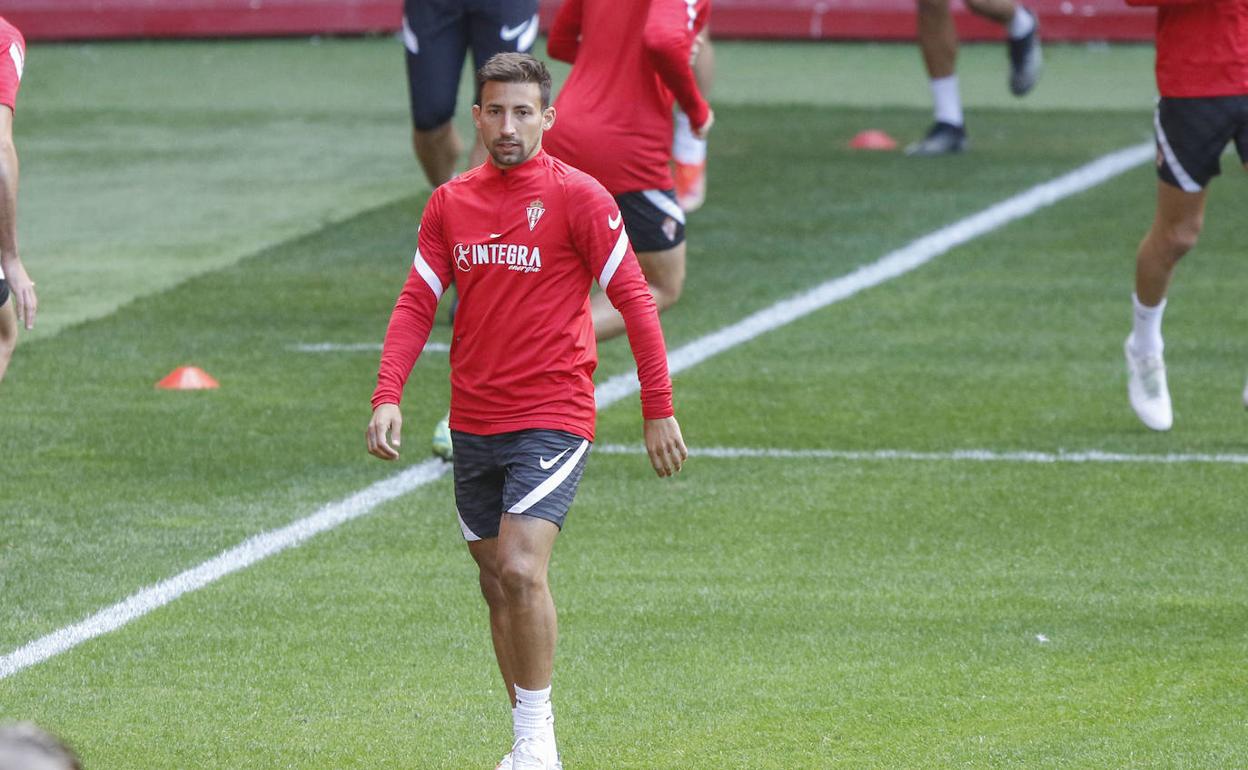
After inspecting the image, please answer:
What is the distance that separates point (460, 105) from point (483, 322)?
12.3m

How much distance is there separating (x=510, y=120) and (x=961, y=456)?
11.9 ft

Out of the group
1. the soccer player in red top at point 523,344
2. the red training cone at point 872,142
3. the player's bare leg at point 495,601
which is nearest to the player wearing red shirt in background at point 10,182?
the soccer player in red top at point 523,344

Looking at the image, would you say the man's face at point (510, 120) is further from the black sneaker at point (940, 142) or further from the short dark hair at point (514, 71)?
the black sneaker at point (940, 142)

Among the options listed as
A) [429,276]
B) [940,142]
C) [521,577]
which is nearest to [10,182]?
[429,276]

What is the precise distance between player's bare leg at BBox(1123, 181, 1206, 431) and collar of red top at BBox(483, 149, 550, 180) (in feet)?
12.8

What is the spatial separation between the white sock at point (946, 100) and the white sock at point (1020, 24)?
22.3 inches

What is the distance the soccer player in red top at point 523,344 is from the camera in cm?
508

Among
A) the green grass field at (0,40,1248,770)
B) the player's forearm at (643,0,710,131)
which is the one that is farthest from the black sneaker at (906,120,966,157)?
the player's forearm at (643,0,710,131)

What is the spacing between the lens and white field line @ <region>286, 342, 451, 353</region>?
10.2m

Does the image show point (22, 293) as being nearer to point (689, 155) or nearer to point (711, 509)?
point (711, 509)

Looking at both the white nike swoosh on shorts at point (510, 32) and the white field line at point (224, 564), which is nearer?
the white field line at point (224, 564)

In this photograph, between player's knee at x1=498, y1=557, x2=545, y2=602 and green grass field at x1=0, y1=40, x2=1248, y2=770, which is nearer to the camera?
player's knee at x1=498, y1=557, x2=545, y2=602

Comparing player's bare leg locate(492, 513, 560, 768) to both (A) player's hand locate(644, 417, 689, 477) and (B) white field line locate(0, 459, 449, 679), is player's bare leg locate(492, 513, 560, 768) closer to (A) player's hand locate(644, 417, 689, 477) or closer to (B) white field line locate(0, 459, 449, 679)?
(A) player's hand locate(644, 417, 689, 477)

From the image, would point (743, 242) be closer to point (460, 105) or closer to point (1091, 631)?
point (460, 105)
